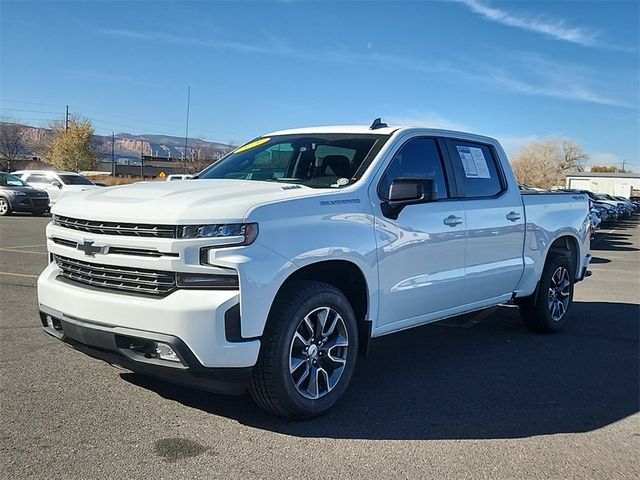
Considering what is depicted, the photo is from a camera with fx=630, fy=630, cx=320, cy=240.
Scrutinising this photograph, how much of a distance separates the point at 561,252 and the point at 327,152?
3367mm

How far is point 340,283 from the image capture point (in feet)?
14.8

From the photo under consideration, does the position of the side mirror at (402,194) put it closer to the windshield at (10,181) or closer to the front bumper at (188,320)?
the front bumper at (188,320)

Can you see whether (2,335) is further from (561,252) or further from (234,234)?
(561,252)

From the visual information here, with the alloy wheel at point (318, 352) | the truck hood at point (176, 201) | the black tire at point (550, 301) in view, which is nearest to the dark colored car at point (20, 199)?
the truck hood at point (176, 201)

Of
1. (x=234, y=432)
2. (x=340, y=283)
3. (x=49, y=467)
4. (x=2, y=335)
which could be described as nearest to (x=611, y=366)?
(x=340, y=283)

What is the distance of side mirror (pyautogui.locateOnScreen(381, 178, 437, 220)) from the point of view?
4.45 meters

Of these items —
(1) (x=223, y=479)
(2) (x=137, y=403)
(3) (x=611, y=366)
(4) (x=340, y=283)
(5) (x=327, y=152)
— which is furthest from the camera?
(3) (x=611, y=366)

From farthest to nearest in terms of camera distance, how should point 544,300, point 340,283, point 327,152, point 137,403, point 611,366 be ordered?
point 544,300
point 611,366
point 327,152
point 340,283
point 137,403

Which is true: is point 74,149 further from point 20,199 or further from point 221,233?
point 221,233

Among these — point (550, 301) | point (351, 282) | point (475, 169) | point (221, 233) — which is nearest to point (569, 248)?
point (550, 301)

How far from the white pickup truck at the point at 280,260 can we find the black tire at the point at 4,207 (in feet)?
65.3

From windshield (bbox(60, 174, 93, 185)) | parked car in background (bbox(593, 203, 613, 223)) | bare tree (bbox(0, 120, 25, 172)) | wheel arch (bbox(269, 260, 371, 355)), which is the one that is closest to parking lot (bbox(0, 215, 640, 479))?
wheel arch (bbox(269, 260, 371, 355))

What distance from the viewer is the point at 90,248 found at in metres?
3.88

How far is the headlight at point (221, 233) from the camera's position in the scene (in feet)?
11.8
